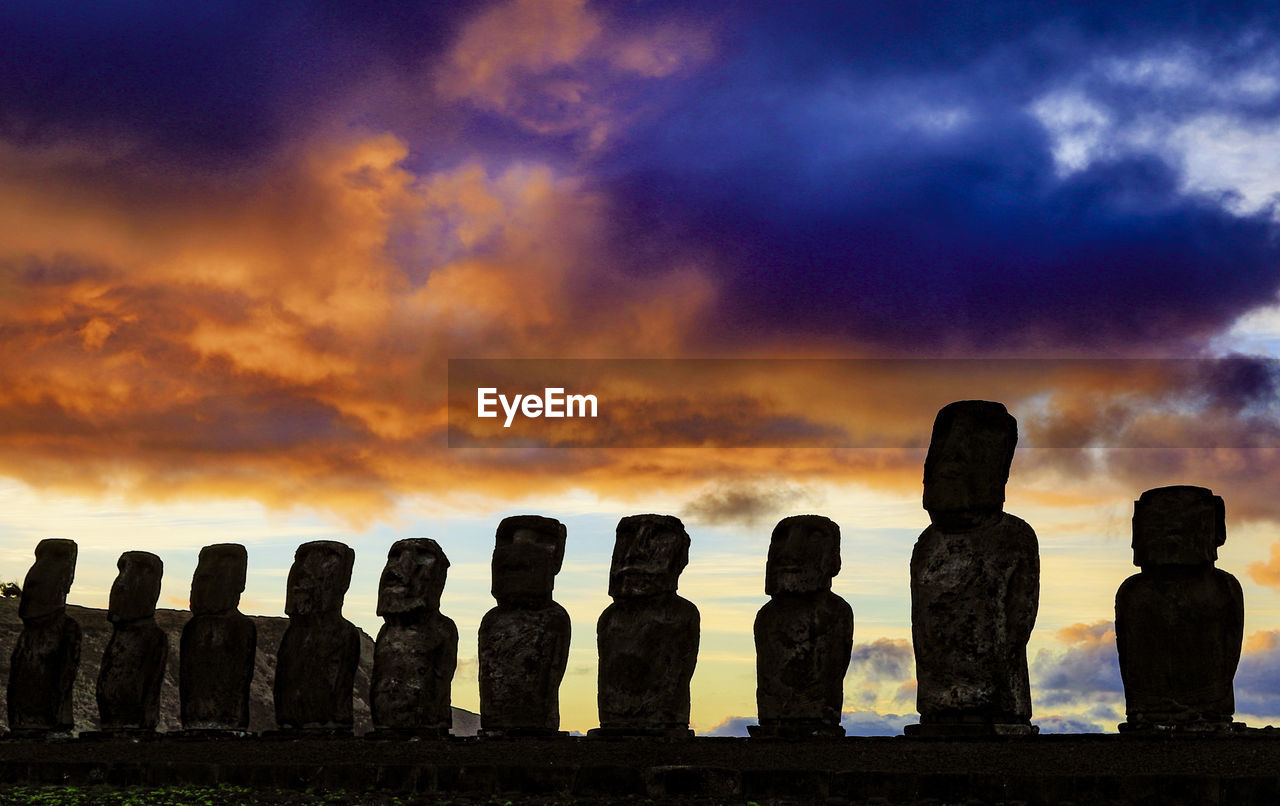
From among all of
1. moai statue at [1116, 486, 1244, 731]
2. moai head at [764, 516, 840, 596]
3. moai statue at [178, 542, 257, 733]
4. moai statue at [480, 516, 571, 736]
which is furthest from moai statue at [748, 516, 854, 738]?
moai statue at [178, 542, 257, 733]

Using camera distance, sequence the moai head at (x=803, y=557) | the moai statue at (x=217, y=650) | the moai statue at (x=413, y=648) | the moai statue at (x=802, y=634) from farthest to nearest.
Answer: the moai statue at (x=217, y=650) → the moai statue at (x=413, y=648) → the moai head at (x=803, y=557) → the moai statue at (x=802, y=634)

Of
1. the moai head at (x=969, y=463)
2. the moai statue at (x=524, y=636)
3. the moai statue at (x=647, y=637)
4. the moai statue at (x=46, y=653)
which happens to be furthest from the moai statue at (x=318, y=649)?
the moai head at (x=969, y=463)

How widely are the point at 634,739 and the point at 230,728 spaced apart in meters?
6.29

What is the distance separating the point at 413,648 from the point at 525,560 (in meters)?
1.68

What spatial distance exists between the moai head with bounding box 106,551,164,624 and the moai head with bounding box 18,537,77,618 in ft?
3.15

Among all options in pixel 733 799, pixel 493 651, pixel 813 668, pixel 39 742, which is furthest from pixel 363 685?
pixel 733 799

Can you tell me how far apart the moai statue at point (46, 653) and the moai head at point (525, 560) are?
6.93 m

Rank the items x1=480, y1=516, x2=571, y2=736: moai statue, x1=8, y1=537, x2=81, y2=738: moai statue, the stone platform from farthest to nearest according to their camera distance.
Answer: x1=8, y1=537, x2=81, y2=738: moai statue < x1=480, y1=516, x2=571, y2=736: moai statue < the stone platform

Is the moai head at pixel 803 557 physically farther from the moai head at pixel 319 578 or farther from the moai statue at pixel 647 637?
the moai head at pixel 319 578

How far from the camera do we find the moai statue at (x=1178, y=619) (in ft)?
37.8

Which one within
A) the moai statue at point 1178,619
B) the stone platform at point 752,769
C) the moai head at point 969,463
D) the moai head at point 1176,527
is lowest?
the stone platform at point 752,769

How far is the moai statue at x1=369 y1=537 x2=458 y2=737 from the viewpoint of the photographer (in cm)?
1525

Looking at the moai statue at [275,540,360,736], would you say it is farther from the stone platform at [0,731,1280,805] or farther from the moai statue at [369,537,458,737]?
the stone platform at [0,731,1280,805]

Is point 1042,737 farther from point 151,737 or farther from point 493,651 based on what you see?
point 151,737
